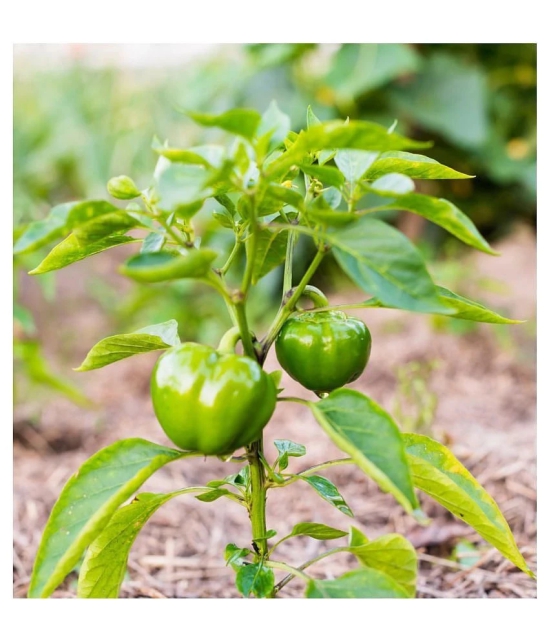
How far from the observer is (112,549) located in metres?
0.78

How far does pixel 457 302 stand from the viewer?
0.69 m

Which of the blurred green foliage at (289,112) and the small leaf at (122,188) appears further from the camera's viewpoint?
the blurred green foliage at (289,112)

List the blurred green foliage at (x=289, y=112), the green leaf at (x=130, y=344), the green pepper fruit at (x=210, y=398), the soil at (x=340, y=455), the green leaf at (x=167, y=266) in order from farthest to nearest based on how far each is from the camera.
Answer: the blurred green foliage at (x=289, y=112), the soil at (x=340, y=455), the green leaf at (x=130, y=344), the green pepper fruit at (x=210, y=398), the green leaf at (x=167, y=266)

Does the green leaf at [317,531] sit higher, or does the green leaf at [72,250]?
the green leaf at [72,250]

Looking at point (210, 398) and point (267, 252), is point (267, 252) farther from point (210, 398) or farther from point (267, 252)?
point (210, 398)

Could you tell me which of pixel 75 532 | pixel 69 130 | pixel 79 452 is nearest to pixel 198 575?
pixel 75 532

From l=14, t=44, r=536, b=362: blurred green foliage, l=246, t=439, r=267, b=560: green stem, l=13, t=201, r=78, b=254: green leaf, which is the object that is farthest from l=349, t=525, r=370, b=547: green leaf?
l=14, t=44, r=536, b=362: blurred green foliage

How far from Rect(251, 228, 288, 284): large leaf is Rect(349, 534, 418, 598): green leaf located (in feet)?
1.07

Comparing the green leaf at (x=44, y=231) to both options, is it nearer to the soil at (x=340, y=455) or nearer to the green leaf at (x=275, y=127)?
the green leaf at (x=275, y=127)

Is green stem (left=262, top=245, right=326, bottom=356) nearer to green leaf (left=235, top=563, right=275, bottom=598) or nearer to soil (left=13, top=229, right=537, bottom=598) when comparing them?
green leaf (left=235, top=563, right=275, bottom=598)

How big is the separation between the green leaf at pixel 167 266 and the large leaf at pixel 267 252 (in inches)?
7.7

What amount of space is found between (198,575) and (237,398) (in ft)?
2.28

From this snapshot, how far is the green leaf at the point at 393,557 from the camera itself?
704 millimetres

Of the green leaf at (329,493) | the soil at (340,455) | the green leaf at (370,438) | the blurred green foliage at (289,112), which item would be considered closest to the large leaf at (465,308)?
the green leaf at (370,438)
